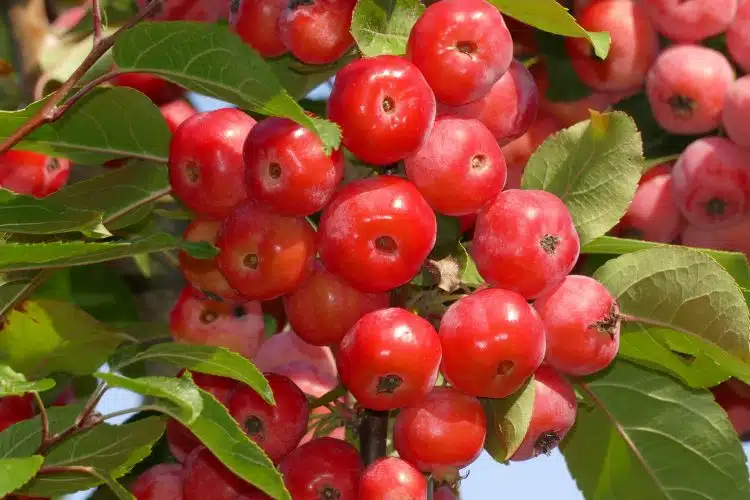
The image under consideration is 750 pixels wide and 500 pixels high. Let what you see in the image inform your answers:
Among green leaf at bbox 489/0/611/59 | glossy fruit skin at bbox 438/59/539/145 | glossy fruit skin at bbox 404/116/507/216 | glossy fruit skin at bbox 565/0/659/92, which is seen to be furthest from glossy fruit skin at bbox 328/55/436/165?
glossy fruit skin at bbox 565/0/659/92

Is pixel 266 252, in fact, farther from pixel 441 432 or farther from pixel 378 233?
pixel 441 432

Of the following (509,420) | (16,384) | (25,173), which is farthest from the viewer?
(25,173)

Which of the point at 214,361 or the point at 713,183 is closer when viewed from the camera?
the point at 214,361

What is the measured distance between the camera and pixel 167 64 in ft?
5.50

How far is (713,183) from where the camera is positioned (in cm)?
209

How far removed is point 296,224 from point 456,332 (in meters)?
0.25

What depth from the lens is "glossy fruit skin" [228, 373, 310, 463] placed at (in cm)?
169

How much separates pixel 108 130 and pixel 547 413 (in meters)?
0.76

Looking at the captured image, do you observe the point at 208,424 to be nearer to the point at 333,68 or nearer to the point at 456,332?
the point at 456,332

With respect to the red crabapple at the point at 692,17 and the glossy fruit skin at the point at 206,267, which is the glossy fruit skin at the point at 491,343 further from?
the red crabapple at the point at 692,17

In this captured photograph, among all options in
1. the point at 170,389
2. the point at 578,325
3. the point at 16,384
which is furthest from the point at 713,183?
the point at 16,384

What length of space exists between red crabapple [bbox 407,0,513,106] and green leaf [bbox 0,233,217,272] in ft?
1.26

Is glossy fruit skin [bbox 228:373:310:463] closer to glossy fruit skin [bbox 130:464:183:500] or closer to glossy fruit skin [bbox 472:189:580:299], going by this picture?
glossy fruit skin [bbox 130:464:183:500]

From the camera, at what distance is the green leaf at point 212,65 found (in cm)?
154
